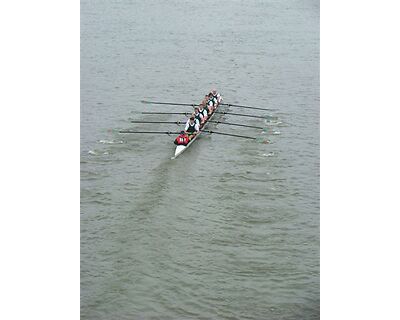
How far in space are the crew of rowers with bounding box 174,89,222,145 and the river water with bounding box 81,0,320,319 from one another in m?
0.26

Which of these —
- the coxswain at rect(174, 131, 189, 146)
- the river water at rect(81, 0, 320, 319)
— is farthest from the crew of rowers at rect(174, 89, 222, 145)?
the river water at rect(81, 0, 320, 319)

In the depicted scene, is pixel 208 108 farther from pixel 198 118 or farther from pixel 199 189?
pixel 199 189

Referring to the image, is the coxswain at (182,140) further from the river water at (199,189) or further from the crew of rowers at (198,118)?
the river water at (199,189)

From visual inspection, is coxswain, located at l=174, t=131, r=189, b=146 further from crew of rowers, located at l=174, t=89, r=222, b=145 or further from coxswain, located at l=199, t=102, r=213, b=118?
coxswain, located at l=199, t=102, r=213, b=118

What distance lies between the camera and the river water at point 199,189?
19.5 ft

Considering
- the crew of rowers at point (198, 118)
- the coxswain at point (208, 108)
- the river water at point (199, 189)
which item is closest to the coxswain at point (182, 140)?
the crew of rowers at point (198, 118)

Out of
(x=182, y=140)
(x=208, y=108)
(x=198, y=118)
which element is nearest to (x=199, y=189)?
(x=182, y=140)

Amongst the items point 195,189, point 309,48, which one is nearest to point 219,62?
point 309,48

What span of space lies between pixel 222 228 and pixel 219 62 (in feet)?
29.0

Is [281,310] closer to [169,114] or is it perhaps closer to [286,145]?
[286,145]

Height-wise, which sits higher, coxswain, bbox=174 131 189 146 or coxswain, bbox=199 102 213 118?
coxswain, bbox=199 102 213 118

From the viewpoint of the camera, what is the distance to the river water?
595cm

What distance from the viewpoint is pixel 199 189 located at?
834cm

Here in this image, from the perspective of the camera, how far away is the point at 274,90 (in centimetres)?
1311
